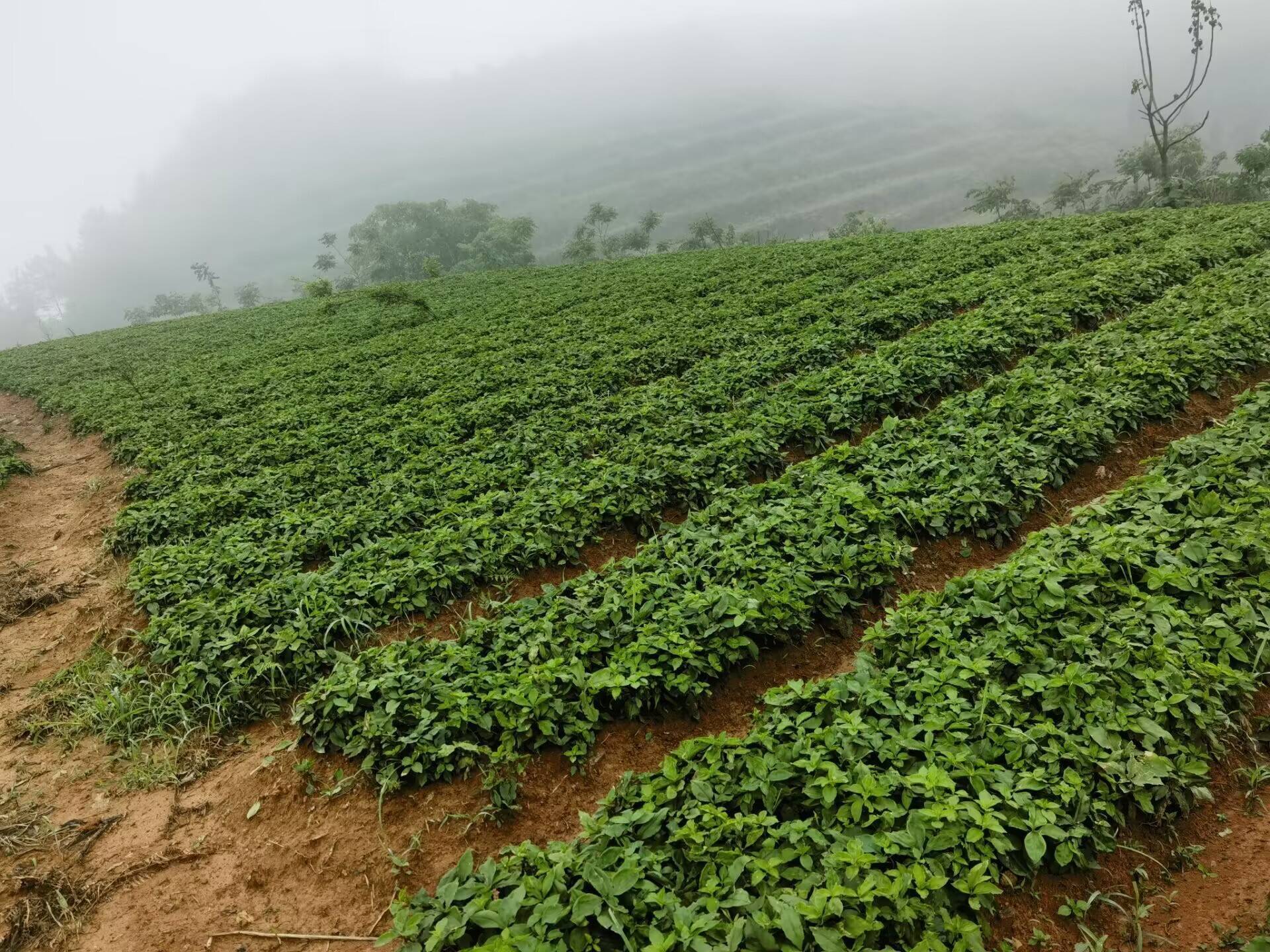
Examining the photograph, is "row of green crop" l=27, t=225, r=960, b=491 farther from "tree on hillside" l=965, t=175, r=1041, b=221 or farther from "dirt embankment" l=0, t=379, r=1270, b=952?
"tree on hillside" l=965, t=175, r=1041, b=221

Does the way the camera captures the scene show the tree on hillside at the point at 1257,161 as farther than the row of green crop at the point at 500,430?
Yes

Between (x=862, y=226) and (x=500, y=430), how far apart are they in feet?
252

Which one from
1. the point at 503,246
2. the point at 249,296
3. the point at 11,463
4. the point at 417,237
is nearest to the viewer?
the point at 11,463

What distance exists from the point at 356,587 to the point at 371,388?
960 cm

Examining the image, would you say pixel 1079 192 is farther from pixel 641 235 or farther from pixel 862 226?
pixel 641 235

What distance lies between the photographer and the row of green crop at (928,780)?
2842 mm

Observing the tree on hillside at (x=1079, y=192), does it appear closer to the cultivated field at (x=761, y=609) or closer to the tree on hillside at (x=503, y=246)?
the tree on hillside at (x=503, y=246)

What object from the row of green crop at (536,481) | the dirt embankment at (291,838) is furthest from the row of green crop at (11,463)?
the dirt embankment at (291,838)

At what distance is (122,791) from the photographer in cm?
450

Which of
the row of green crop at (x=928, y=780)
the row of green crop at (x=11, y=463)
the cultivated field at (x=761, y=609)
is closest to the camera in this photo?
the row of green crop at (x=928, y=780)

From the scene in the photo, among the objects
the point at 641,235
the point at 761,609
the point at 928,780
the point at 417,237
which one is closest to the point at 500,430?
the point at 761,609

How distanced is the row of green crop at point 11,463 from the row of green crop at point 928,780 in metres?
13.9

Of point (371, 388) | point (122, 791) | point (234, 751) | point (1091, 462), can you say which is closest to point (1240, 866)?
point (1091, 462)

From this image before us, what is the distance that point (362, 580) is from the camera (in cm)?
611
